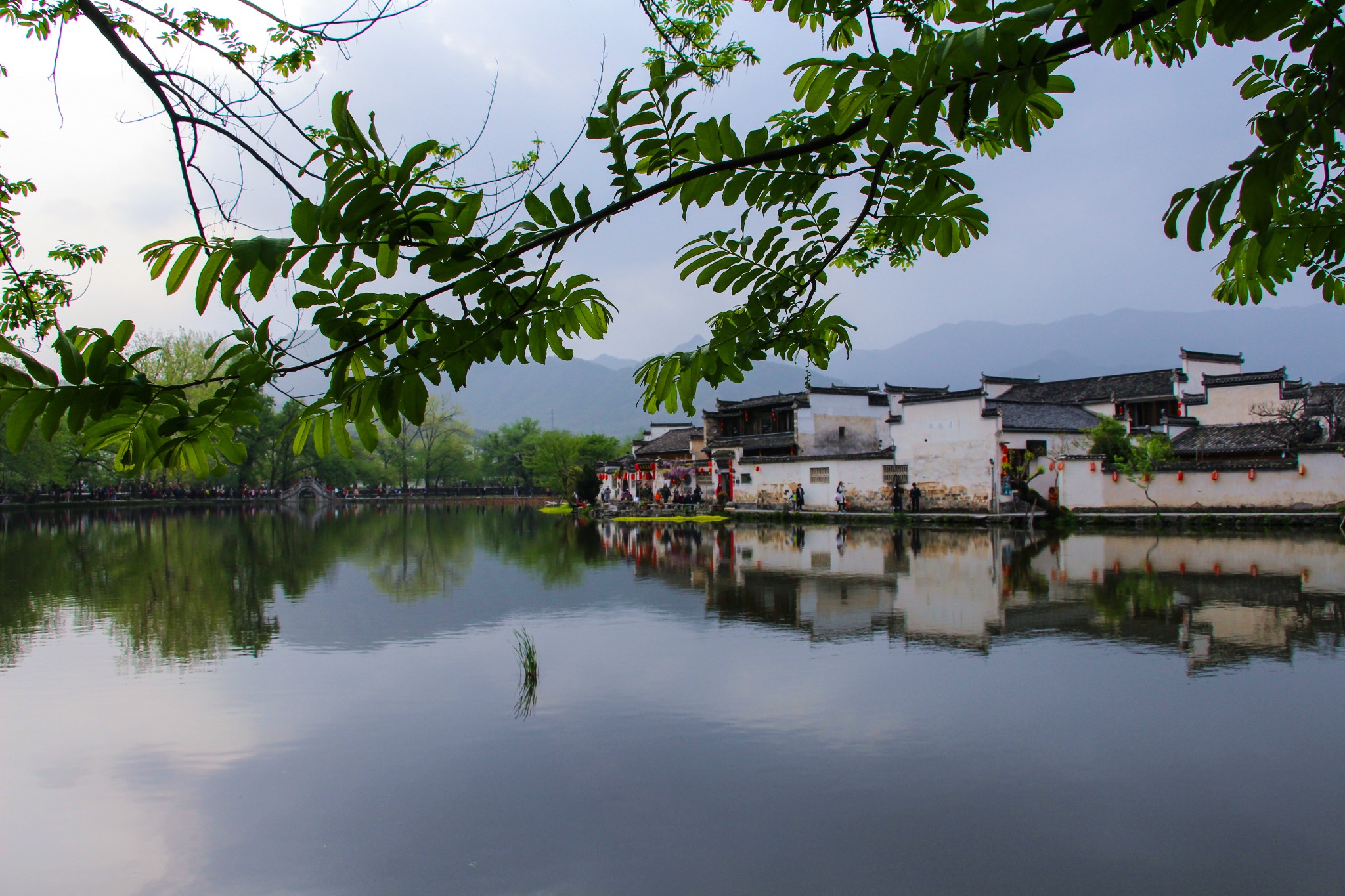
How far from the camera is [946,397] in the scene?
30719 millimetres

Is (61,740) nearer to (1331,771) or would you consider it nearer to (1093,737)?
(1093,737)

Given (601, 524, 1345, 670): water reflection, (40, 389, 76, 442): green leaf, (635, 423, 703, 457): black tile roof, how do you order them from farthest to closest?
(635, 423, 703, 457): black tile roof < (601, 524, 1345, 670): water reflection < (40, 389, 76, 442): green leaf

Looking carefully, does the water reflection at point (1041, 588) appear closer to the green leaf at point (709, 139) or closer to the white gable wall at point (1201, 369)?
the green leaf at point (709, 139)

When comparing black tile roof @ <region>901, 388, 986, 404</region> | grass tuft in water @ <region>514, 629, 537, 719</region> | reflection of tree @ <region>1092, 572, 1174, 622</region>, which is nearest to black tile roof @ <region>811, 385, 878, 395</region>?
black tile roof @ <region>901, 388, 986, 404</region>

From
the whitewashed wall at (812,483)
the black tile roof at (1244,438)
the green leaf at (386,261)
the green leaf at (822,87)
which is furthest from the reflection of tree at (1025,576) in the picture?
the whitewashed wall at (812,483)

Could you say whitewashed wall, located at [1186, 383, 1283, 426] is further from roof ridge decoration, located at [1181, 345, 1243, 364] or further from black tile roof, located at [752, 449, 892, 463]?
black tile roof, located at [752, 449, 892, 463]

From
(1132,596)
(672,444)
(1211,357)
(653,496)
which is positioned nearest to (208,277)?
(1132,596)

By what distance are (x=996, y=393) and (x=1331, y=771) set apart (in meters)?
35.0

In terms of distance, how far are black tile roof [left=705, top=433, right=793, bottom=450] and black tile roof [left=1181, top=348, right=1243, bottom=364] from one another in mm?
15881

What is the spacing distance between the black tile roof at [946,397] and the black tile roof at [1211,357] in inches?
344

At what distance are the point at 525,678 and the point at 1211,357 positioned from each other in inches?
1358

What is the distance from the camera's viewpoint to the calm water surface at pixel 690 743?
4.46 metres

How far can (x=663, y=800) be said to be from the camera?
5184mm

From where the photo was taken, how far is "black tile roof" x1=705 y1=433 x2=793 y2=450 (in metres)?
38.1
